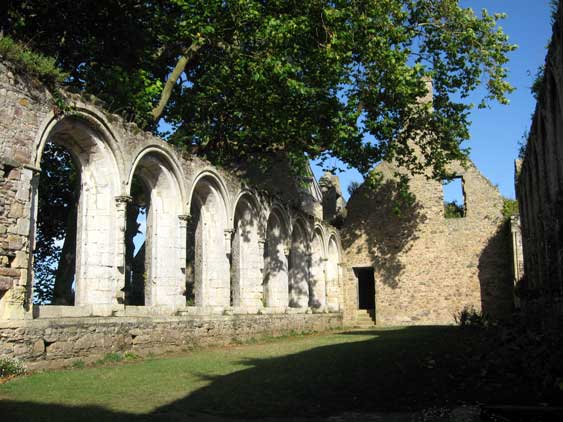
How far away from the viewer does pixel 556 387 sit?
5020 millimetres

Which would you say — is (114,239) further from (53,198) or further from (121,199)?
(53,198)

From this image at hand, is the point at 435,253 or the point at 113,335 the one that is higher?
the point at 435,253

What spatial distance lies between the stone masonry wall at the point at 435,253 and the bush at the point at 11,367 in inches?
644

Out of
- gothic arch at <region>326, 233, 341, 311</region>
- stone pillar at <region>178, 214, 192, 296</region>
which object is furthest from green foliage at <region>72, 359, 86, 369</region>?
gothic arch at <region>326, 233, 341, 311</region>

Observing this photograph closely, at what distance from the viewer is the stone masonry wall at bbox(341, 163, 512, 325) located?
21.7m

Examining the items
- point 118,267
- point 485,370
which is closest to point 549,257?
point 485,370

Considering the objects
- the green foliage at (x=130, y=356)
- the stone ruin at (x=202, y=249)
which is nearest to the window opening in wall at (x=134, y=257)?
the stone ruin at (x=202, y=249)

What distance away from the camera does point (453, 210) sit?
1164 inches

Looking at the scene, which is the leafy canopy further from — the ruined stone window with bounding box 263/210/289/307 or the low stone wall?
the low stone wall

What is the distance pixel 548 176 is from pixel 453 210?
18.5 metres

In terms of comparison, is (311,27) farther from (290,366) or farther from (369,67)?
(290,366)

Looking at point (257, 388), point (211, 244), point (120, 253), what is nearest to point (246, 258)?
point (211, 244)

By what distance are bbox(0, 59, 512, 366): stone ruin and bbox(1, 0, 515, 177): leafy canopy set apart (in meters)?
2.12

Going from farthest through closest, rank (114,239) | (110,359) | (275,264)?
(275,264) < (114,239) < (110,359)
